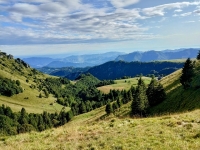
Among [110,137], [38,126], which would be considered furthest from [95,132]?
[38,126]

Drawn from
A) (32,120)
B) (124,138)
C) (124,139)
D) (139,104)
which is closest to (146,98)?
(139,104)

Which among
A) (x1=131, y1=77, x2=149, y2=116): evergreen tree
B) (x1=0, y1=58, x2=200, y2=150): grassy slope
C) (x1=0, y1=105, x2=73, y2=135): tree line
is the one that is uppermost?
(x1=0, y1=58, x2=200, y2=150): grassy slope

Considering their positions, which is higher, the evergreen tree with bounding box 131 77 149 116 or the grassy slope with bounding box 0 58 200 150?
the grassy slope with bounding box 0 58 200 150

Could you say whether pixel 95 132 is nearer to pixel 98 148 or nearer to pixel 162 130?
pixel 98 148

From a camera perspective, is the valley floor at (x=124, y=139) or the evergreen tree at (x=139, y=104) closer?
the valley floor at (x=124, y=139)

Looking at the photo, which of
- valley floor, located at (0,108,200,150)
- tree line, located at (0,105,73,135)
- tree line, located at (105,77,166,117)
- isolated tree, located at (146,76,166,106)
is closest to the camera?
valley floor, located at (0,108,200,150)

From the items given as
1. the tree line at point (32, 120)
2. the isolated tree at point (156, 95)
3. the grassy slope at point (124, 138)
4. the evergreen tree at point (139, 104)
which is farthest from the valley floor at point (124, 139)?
the tree line at point (32, 120)

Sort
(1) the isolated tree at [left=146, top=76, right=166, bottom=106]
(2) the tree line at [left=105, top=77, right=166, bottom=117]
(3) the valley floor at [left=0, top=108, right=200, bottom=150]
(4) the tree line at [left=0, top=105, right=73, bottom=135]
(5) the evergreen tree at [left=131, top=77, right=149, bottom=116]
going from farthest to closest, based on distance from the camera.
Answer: (4) the tree line at [left=0, top=105, right=73, bottom=135]
(1) the isolated tree at [left=146, top=76, right=166, bottom=106]
(2) the tree line at [left=105, top=77, right=166, bottom=117]
(5) the evergreen tree at [left=131, top=77, right=149, bottom=116]
(3) the valley floor at [left=0, top=108, right=200, bottom=150]

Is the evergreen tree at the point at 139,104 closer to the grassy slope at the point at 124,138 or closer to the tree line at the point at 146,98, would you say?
the tree line at the point at 146,98

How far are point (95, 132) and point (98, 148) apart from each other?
4.69 meters

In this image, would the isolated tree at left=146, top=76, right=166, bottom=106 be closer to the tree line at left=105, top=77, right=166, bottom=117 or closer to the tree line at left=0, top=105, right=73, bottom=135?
the tree line at left=105, top=77, right=166, bottom=117

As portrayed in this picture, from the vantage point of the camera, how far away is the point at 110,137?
56.1ft

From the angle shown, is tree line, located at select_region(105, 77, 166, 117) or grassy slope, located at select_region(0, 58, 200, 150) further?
tree line, located at select_region(105, 77, 166, 117)

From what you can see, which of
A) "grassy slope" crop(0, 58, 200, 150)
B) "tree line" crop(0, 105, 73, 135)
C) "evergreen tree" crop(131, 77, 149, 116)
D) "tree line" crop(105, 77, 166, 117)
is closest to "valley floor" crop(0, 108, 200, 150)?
"grassy slope" crop(0, 58, 200, 150)
